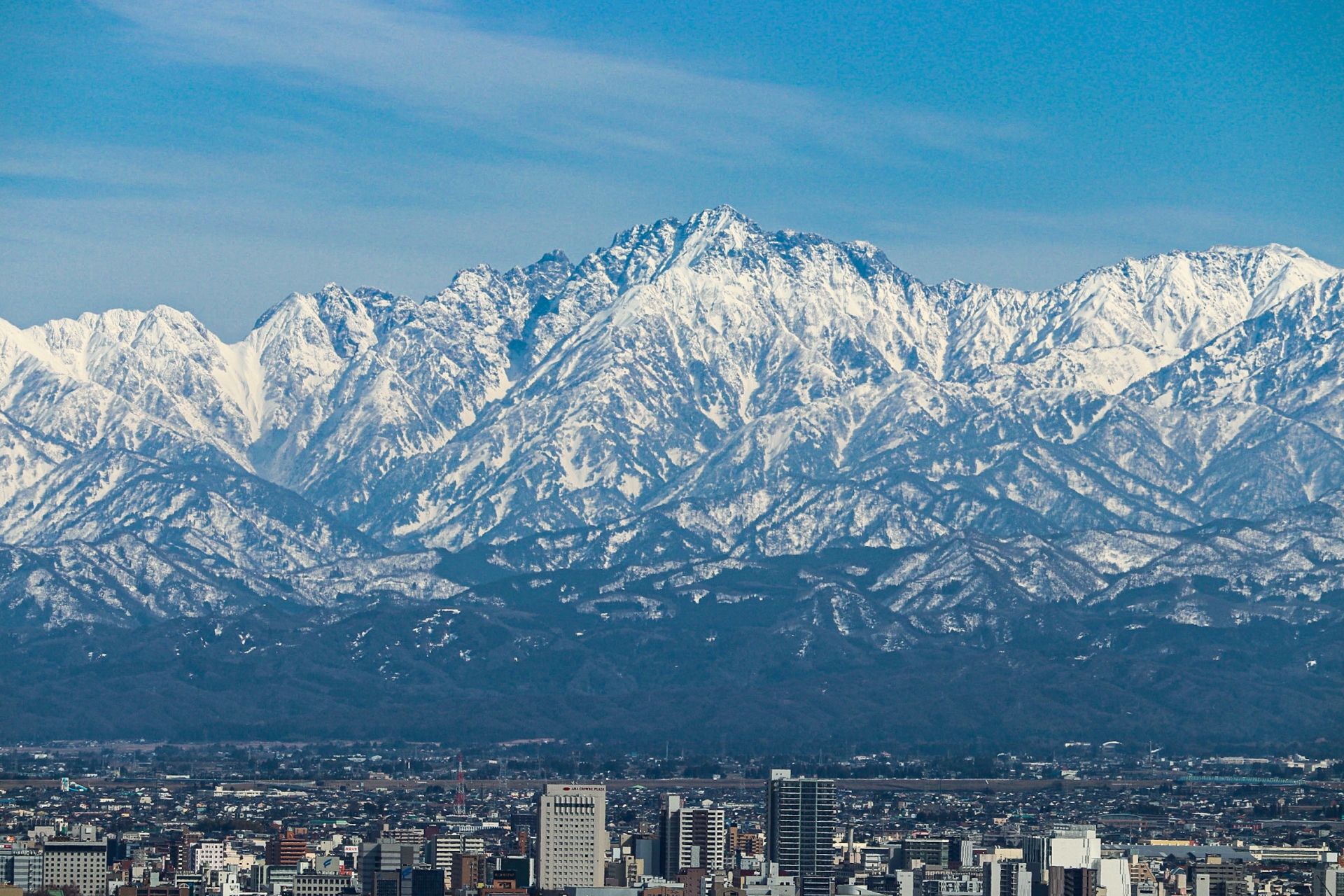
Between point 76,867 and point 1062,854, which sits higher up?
point 1062,854

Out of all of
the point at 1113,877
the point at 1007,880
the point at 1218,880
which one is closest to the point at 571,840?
the point at 1007,880

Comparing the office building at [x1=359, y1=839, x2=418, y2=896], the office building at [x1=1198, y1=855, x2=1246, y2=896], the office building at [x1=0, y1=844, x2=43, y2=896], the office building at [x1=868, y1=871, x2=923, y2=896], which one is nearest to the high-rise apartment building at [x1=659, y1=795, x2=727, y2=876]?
the office building at [x1=868, y1=871, x2=923, y2=896]

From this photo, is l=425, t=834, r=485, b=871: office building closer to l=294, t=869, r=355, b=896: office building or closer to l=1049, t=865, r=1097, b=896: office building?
l=294, t=869, r=355, b=896: office building

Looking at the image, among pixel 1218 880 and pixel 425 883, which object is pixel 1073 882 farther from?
pixel 425 883

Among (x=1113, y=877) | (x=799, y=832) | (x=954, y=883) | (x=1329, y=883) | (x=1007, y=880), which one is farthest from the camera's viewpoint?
(x=799, y=832)

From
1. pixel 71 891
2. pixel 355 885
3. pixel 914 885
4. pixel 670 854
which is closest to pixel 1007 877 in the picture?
pixel 914 885
